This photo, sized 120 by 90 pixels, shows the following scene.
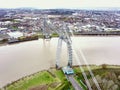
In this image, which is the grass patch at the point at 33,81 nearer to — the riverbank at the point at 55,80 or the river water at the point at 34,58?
the riverbank at the point at 55,80

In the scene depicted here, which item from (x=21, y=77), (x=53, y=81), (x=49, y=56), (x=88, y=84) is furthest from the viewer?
(x=49, y=56)

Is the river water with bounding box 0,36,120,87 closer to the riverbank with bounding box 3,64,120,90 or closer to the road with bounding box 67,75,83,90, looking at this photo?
the riverbank with bounding box 3,64,120,90

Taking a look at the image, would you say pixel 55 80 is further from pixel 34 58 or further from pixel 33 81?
pixel 34 58

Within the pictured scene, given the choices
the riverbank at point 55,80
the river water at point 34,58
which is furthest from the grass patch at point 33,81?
the river water at point 34,58

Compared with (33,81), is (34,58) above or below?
below

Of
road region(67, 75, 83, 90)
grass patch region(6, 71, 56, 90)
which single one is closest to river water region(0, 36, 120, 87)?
grass patch region(6, 71, 56, 90)

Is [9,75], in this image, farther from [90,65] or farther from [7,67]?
[90,65]

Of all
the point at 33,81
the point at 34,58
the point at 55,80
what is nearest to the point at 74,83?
the point at 55,80

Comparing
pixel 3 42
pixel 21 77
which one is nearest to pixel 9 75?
pixel 21 77
